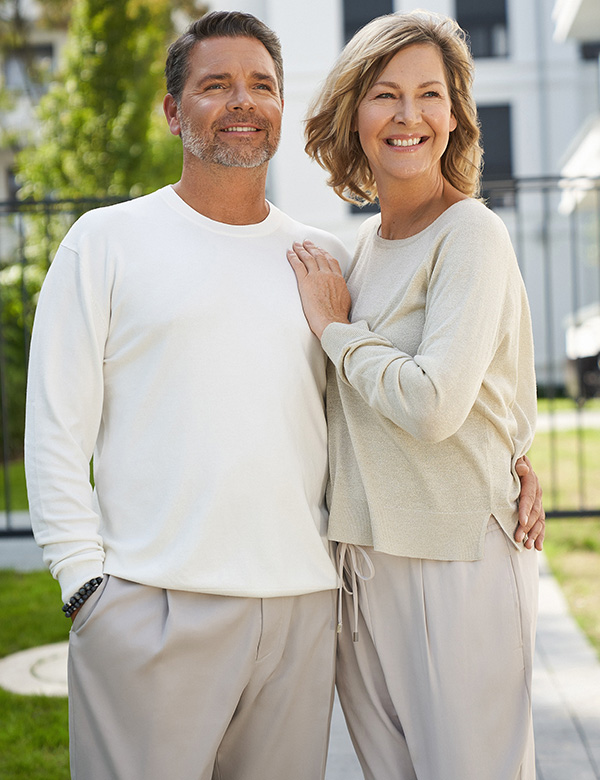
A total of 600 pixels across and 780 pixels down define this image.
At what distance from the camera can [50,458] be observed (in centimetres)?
205

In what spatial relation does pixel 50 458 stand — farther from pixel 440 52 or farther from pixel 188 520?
pixel 440 52

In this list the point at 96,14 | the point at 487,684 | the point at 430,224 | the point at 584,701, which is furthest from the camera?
the point at 96,14

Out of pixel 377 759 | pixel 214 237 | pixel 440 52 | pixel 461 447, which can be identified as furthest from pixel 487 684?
pixel 440 52

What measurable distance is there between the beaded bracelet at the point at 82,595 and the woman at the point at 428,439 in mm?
561

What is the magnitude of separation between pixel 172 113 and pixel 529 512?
1366 millimetres

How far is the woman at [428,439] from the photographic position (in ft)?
6.25

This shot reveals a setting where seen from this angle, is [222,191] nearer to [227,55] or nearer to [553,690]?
[227,55]

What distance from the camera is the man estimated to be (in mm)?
1992

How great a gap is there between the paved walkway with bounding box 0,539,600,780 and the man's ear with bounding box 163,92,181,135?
2236 millimetres

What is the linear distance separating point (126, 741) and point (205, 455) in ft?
2.15

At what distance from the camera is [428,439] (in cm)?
188

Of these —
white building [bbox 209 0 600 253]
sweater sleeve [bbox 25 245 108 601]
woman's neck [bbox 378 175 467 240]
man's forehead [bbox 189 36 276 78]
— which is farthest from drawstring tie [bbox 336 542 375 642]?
white building [bbox 209 0 600 253]

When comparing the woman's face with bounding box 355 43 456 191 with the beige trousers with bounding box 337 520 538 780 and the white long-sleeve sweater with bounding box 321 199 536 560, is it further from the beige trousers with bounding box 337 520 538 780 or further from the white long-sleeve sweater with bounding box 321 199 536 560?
the beige trousers with bounding box 337 520 538 780

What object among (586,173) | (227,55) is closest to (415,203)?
(227,55)
